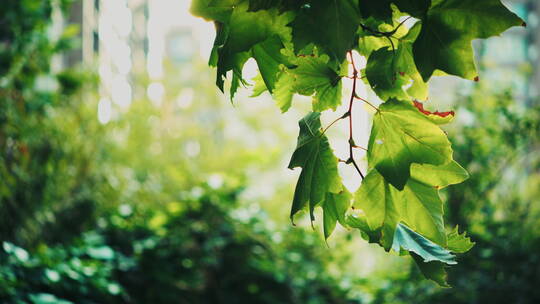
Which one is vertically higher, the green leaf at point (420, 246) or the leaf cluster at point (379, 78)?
the leaf cluster at point (379, 78)

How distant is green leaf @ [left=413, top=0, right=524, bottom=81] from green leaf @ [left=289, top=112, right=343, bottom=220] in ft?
0.39

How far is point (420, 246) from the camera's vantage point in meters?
0.46

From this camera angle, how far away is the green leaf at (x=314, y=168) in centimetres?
47

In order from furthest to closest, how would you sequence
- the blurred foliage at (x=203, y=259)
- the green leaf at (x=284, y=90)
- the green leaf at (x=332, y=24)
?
the blurred foliage at (x=203, y=259)
the green leaf at (x=284, y=90)
the green leaf at (x=332, y=24)

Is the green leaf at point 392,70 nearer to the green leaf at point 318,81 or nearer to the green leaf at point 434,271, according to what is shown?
the green leaf at point 318,81

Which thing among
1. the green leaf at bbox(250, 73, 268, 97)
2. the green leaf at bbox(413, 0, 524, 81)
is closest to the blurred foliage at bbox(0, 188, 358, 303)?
the green leaf at bbox(250, 73, 268, 97)

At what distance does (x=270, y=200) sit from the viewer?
434 centimetres

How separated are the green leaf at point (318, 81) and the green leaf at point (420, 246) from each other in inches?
5.8

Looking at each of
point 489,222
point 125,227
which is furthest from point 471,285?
point 125,227

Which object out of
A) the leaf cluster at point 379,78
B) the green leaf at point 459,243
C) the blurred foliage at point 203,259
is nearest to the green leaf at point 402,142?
the leaf cluster at point 379,78

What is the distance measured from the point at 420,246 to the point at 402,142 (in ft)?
0.35

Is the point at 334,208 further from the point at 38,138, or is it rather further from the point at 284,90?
the point at 38,138

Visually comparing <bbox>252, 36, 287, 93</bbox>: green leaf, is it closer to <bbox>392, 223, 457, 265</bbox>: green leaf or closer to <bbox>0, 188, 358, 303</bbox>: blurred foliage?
<bbox>392, 223, 457, 265</bbox>: green leaf

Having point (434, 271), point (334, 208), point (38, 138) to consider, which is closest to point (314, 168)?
point (334, 208)
